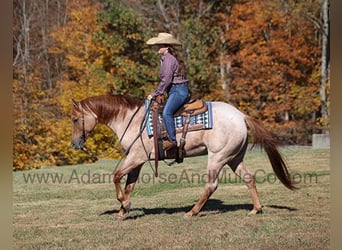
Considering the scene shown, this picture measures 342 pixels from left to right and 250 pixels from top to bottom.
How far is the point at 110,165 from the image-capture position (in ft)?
31.5

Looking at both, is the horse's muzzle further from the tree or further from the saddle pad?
the tree

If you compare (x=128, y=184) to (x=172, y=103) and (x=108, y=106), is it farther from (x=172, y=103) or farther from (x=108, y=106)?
(x=172, y=103)

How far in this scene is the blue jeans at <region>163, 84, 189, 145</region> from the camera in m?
5.29

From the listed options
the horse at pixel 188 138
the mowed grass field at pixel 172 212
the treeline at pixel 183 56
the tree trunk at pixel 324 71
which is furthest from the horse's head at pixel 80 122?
the tree trunk at pixel 324 71

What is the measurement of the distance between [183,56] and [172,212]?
610cm

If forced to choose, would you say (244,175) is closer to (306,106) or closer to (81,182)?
(81,182)

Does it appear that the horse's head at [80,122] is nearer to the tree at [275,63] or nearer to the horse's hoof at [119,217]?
the horse's hoof at [119,217]

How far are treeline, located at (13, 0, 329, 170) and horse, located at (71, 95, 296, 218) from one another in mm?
5076

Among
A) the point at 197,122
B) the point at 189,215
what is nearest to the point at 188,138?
the point at 197,122

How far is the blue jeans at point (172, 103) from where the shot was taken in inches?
208

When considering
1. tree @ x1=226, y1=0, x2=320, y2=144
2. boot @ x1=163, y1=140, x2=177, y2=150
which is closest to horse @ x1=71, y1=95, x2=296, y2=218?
boot @ x1=163, y1=140, x2=177, y2=150

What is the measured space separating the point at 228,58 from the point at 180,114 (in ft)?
23.0

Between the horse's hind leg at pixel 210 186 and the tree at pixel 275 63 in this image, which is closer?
the horse's hind leg at pixel 210 186

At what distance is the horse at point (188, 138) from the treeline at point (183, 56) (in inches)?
200
